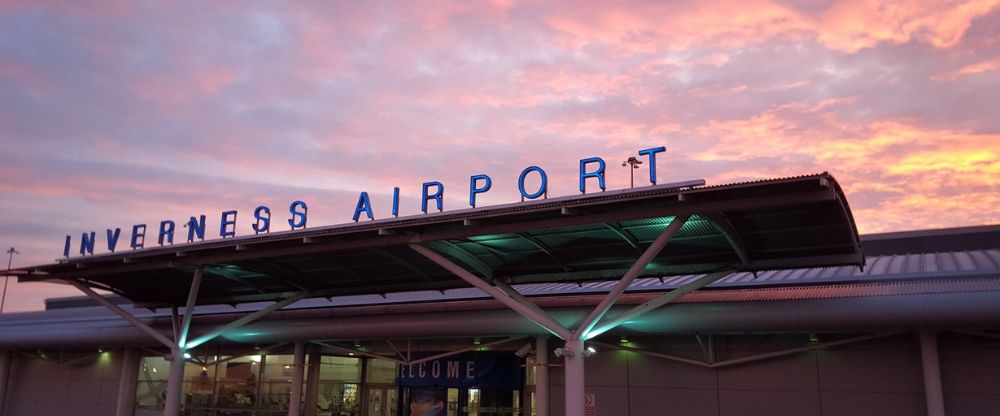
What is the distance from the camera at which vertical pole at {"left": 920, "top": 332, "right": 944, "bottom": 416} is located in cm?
2248

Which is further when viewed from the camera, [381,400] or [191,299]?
[381,400]

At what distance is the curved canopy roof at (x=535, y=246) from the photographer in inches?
764

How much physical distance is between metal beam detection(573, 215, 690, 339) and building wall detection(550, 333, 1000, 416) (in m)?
5.93

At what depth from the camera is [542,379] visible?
2831 cm

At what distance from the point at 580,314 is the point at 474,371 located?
22.8 ft

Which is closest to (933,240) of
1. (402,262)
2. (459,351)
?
(459,351)

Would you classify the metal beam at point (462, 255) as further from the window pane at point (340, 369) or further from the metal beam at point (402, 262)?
the window pane at point (340, 369)

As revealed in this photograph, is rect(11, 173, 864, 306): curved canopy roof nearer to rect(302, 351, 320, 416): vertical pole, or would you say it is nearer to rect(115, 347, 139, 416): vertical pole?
rect(302, 351, 320, 416): vertical pole

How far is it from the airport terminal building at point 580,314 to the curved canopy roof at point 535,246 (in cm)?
8

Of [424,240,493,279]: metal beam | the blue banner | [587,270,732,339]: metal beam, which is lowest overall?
the blue banner

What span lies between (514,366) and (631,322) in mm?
7120

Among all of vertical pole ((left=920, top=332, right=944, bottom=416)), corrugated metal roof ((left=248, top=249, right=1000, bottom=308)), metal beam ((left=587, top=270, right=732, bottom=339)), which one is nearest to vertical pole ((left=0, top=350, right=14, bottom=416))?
corrugated metal roof ((left=248, top=249, right=1000, bottom=308))

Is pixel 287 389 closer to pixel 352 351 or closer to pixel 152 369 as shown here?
pixel 352 351

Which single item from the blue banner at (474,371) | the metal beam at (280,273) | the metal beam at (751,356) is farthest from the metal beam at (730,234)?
the metal beam at (280,273)
